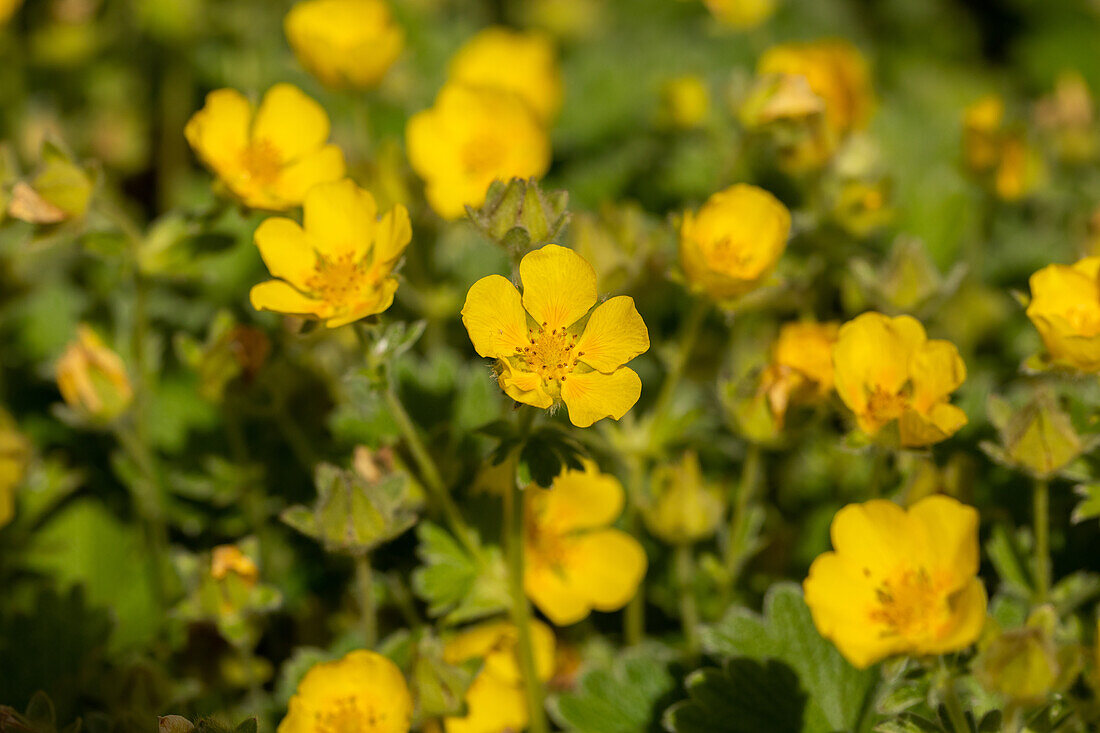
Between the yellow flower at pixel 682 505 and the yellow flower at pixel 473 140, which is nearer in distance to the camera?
the yellow flower at pixel 682 505

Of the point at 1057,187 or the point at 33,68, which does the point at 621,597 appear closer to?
the point at 1057,187

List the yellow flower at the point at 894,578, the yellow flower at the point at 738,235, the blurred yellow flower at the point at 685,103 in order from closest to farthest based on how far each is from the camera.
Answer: the yellow flower at the point at 894,578 → the yellow flower at the point at 738,235 → the blurred yellow flower at the point at 685,103

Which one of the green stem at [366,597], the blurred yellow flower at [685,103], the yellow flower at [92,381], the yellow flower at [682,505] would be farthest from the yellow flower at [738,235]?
the yellow flower at [92,381]

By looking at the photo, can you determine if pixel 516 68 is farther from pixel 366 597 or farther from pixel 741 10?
pixel 366 597

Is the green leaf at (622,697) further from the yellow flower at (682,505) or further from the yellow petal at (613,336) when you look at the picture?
the yellow petal at (613,336)

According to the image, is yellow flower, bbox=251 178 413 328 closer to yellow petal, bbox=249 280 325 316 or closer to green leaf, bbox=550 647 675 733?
yellow petal, bbox=249 280 325 316

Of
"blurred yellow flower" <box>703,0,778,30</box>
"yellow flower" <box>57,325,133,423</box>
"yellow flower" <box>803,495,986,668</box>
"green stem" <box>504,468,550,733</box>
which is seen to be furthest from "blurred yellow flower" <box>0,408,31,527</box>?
"blurred yellow flower" <box>703,0,778,30</box>
